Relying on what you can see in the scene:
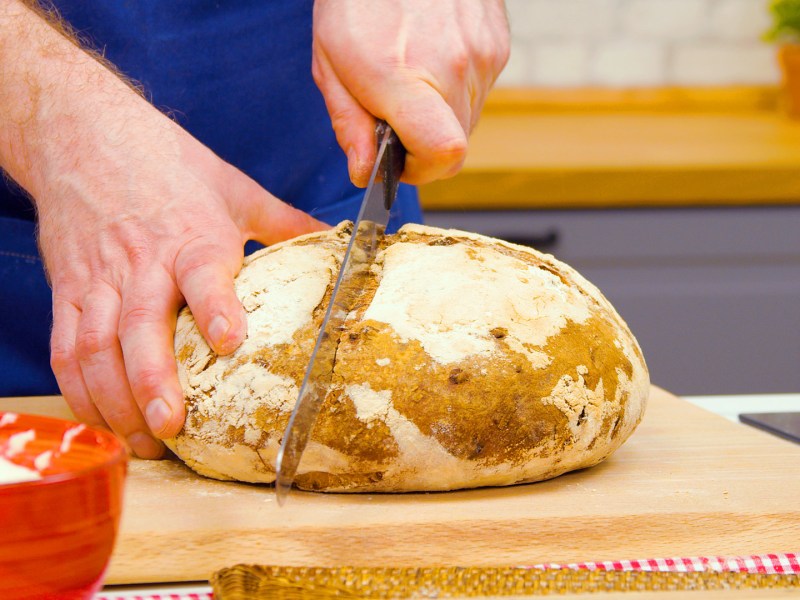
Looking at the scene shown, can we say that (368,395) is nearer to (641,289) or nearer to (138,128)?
(138,128)

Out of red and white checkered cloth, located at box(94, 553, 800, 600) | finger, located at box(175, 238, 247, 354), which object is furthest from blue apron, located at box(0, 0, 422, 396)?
red and white checkered cloth, located at box(94, 553, 800, 600)

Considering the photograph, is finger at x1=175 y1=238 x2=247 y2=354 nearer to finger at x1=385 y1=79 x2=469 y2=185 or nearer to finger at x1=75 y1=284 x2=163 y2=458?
finger at x1=75 y1=284 x2=163 y2=458

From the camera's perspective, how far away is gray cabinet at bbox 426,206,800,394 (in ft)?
7.28

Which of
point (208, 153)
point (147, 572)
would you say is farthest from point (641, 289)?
point (147, 572)

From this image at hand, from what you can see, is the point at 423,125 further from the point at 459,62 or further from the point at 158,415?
the point at 158,415

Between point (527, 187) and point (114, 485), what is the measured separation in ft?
5.70

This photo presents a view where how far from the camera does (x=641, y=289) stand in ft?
7.40

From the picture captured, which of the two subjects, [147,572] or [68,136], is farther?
[68,136]

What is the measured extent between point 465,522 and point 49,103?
2.02 ft

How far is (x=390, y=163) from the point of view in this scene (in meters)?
1.01

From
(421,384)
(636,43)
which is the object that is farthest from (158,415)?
(636,43)

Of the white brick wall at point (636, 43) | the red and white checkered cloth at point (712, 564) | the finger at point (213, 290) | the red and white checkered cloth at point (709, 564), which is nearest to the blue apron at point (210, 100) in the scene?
the finger at point (213, 290)

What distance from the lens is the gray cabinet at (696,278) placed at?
2219 millimetres

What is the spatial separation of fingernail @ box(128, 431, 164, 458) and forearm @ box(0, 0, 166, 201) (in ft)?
0.90
